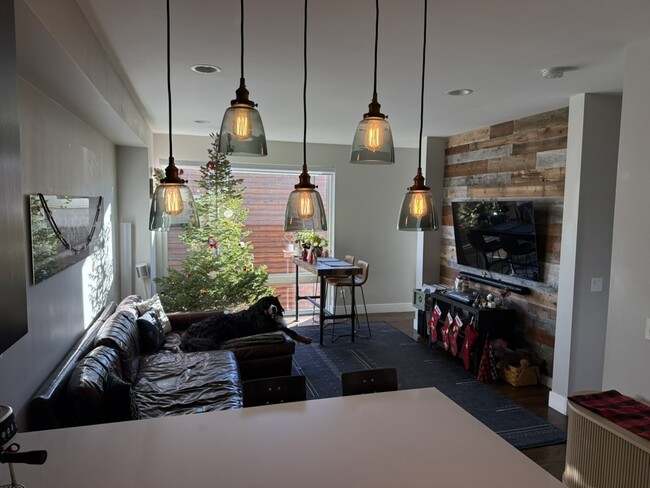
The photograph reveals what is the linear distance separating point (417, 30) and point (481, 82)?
3.82ft

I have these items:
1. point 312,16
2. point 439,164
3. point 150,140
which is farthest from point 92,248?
point 439,164

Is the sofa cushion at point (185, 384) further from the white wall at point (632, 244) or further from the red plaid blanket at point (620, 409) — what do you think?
the white wall at point (632, 244)

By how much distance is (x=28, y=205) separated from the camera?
2.36 meters

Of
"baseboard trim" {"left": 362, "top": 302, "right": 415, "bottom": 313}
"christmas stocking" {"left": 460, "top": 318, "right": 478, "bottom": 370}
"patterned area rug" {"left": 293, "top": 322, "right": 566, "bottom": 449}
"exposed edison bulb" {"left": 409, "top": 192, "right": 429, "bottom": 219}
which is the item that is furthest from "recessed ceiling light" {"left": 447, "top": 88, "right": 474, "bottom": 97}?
"baseboard trim" {"left": 362, "top": 302, "right": 415, "bottom": 313}

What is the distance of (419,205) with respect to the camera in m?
1.81

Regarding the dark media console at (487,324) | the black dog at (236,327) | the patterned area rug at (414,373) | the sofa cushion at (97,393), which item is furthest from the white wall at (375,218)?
the sofa cushion at (97,393)

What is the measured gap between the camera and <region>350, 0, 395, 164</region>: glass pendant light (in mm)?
1692

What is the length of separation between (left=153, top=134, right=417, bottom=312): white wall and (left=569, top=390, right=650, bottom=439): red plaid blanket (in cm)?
466

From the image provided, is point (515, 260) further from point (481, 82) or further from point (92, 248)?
point (92, 248)

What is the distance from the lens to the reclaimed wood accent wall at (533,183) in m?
4.15

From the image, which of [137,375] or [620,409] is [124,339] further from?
[620,409]

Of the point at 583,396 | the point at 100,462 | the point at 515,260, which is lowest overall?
the point at 583,396

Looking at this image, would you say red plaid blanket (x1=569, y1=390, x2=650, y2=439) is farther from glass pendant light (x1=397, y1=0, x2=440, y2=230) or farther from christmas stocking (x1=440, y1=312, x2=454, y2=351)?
christmas stocking (x1=440, y1=312, x2=454, y2=351)

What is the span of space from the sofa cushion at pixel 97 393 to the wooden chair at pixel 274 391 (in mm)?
871
